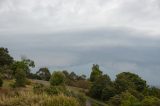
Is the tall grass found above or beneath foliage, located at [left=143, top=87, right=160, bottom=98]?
beneath

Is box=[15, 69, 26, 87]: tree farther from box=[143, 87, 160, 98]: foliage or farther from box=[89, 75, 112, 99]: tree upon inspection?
box=[143, 87, 160, 98]: foliage

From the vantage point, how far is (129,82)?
9969 centimetres

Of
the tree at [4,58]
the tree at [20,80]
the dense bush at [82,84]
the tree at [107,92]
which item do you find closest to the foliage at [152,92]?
the tree at [107,92]

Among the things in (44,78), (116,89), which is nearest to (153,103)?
(116,89)

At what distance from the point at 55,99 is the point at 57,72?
74111 millimetres

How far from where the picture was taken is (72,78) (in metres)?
129

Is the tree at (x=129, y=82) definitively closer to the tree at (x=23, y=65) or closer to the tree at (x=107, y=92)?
the tree at (x=107, y=92)

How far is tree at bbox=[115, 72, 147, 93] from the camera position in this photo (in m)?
96.3

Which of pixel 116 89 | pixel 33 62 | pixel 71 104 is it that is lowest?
pixel 71 104

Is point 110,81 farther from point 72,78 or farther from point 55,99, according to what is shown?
point 55,99

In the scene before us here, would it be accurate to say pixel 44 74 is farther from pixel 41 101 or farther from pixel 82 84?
pixel 41 101

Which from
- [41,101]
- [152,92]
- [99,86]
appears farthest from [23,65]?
[41,101]

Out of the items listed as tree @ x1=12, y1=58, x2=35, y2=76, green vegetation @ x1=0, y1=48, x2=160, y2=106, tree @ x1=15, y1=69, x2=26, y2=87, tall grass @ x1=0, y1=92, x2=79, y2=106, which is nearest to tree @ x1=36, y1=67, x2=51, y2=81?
green vegetation @ x1=0, y1=48, x2=160, y2=106

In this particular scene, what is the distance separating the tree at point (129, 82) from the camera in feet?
316
